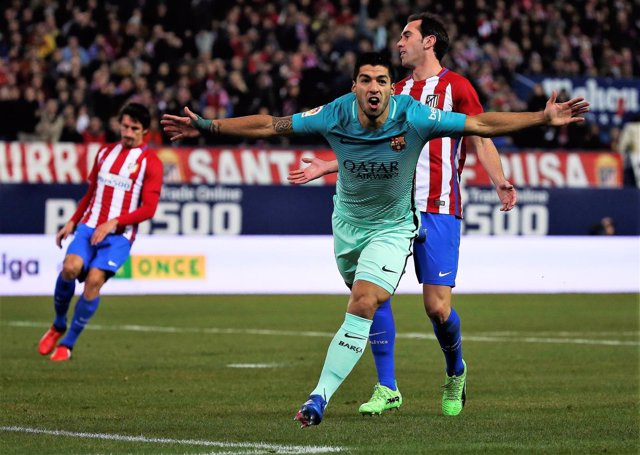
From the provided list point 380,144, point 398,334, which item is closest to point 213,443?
point 380,144

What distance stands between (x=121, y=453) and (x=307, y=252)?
14866mm

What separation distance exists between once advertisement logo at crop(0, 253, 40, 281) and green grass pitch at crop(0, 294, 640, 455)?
112 cm

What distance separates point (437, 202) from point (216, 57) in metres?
18.3

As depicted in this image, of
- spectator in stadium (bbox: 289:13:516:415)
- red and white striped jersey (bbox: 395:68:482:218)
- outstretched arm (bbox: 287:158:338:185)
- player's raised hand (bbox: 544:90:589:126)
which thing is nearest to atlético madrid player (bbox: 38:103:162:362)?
outstretched arm (bbox: 287:158:338:185)

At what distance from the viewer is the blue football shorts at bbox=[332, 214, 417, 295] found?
26.7ft

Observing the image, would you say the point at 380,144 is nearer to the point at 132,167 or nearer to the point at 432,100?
the point at 432,100

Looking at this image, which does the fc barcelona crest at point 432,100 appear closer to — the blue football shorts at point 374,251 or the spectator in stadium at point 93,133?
the blue football shorts at point 374,251

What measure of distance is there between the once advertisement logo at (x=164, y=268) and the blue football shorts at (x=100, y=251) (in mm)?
7724

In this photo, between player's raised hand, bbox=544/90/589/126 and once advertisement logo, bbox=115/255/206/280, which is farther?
once advertisement logo, bbox=115/255/206/280

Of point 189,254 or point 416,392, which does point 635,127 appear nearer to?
point 189,254

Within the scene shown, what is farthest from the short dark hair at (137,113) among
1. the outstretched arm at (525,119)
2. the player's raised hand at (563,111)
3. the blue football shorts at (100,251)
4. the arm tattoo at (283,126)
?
the player's raised hand at (563,111)

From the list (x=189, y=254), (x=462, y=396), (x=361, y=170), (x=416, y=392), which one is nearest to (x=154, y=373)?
(x=416, y=392)

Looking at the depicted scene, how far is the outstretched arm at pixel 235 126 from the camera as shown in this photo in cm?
815

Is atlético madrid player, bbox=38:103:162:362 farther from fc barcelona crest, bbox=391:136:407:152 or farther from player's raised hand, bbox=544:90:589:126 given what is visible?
player's raised hand, bbox=544:90:589:126
